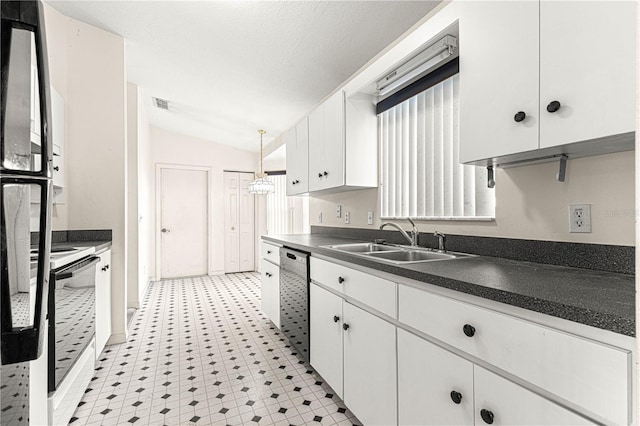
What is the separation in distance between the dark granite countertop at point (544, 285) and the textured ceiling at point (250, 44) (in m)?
1.69

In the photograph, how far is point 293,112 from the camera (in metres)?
4.03

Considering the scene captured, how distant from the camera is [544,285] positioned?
0.94 metres

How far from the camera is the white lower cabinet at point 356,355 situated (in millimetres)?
1354

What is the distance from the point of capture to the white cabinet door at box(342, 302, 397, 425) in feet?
4.38

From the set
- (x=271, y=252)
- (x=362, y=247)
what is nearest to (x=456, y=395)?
(x=362, y=247)

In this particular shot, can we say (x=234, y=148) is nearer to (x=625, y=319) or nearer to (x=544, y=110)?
(x=544, y=110)

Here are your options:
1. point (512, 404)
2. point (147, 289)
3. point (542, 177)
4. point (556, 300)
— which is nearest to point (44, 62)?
point (556, 300)

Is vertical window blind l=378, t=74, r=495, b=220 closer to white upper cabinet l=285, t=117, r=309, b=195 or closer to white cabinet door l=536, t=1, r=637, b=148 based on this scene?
white cabinet door l=536, t=1, r=637, b=148

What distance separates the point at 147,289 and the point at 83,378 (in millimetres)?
3132

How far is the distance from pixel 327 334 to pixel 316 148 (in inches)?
65.6

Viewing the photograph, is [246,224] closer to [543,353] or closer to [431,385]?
[431,385]

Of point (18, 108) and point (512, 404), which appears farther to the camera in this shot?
point (512, 404)

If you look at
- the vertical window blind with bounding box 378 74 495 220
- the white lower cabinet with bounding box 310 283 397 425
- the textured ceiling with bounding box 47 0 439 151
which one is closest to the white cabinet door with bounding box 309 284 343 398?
the white lower cabinet with bounding box 310 283 397 425

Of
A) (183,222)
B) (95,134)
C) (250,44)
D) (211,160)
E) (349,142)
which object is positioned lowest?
(183,222)
